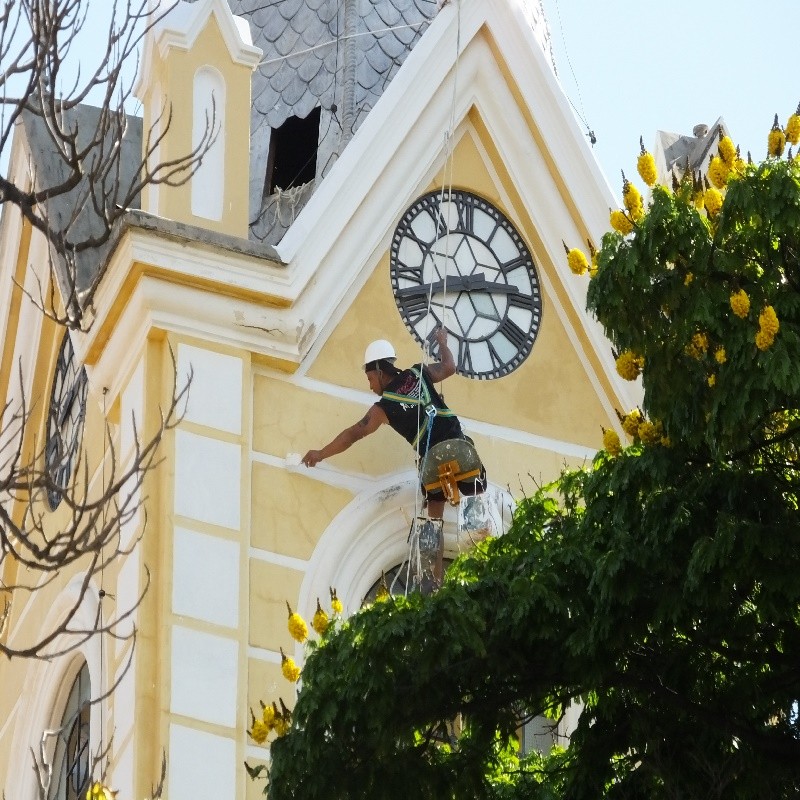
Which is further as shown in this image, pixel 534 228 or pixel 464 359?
pixel 534 228

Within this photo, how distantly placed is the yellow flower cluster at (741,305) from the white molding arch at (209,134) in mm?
6902

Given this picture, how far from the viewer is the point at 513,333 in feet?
67.7

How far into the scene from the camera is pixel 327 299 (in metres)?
19.9

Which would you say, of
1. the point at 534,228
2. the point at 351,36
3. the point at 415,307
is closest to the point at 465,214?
the point at 534,228

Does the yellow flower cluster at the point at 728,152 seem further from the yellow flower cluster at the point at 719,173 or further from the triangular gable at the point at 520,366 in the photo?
the triangular gable at the point at 520,366

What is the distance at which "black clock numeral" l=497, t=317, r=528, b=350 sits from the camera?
20609mm

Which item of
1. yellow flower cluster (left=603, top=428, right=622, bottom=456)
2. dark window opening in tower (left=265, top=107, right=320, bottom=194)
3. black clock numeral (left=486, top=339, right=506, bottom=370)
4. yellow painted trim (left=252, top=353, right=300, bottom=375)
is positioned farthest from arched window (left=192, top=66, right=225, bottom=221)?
yellow flower cluster (left=603, top=428, right=622, bottom=456)

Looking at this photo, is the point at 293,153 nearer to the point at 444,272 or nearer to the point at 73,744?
the point at 444,272

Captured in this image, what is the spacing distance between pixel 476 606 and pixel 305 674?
0.98m

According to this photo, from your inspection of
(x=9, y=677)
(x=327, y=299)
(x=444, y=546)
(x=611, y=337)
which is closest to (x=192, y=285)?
(x=327, y=299)

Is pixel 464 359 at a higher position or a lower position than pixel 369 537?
higher

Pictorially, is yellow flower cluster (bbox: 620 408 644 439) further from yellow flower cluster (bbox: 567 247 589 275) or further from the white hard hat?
the white hard hat

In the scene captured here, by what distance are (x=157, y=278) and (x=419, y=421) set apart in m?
1.99

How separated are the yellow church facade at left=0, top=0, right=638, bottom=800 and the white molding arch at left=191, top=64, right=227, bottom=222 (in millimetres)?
19
